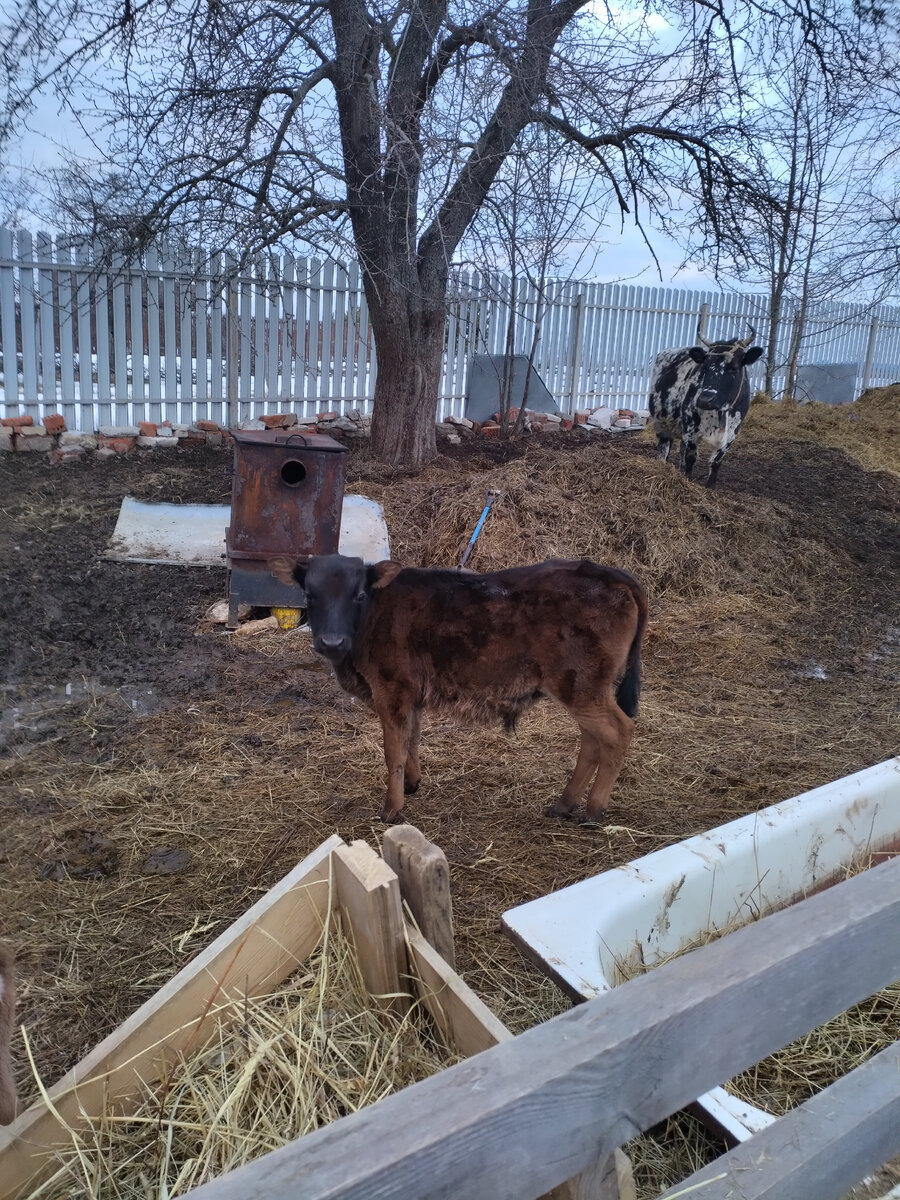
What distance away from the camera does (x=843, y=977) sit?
62.7 inches

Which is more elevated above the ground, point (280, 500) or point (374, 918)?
point (280, 500)

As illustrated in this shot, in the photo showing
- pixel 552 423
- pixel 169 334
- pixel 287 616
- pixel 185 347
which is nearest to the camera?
pixel 287 616

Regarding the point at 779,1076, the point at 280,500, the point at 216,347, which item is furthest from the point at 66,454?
the point at 779,1076

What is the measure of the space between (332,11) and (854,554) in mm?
7870

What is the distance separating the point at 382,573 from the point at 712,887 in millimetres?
2079

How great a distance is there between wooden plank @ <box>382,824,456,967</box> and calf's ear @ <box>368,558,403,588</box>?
6.61ft

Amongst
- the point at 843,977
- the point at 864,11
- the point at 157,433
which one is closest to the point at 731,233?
the point at 864,11

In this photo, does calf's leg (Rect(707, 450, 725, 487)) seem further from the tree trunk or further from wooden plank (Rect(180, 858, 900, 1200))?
wooden plank (Rect(180, 858, 900, 1200))

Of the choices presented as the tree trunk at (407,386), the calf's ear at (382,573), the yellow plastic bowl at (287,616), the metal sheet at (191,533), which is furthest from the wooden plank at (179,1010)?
the tree trunk at (407,386)

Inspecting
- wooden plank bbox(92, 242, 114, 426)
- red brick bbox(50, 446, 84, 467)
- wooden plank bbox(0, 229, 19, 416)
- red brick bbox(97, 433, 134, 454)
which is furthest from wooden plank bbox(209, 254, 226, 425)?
wooden plank bbox(0, 229, 19, 416)

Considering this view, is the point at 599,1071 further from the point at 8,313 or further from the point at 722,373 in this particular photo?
the point at 8,313

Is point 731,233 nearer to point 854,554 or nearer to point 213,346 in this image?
point 854,554

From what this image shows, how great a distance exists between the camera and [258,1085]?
2.17 meters

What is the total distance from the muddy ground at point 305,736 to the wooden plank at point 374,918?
0.83m
